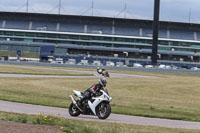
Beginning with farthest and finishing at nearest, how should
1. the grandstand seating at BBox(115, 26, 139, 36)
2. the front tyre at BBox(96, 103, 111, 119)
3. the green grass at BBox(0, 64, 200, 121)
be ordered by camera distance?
the grandstand seating at BBox(115, 26, 139, 36) < the green grass at BBox(0, 64, 200, 121) < the front tyre at BBox(96, 103, 111, 119)

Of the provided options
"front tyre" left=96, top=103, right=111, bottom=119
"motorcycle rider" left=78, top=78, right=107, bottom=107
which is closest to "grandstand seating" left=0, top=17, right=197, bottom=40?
"motorcycle rider" left=78, top=78, right=107, bottom=107

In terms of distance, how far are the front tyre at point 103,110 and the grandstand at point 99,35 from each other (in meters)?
108

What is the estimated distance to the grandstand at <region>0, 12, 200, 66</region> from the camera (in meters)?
127

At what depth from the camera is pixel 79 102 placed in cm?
1517

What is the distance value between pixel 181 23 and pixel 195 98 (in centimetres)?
10879

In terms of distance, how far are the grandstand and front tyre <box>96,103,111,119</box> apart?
10783 centimetres

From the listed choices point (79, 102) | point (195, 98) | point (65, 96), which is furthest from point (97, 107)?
point (195, 98)

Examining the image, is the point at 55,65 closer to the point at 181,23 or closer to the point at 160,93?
the point at 160,93

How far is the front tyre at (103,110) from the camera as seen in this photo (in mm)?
14500

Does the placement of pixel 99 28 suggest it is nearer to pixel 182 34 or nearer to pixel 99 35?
pixel 99 35

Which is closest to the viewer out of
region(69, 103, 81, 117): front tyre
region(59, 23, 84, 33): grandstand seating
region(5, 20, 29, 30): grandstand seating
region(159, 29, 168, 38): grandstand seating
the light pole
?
region(69, 103, 81, 117): front tyre

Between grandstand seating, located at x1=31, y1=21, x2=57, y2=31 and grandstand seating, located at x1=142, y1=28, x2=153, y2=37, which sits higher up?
grandstand seating, located at x1=31, y1=21, x2=57, y2=31

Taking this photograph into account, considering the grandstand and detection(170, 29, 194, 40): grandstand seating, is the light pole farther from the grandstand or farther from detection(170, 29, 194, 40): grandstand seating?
detection(170, 29, 194, 40): grandstand seating

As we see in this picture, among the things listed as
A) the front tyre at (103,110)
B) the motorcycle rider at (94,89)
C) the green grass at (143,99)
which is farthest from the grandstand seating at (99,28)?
the front tyre at (103,110)
